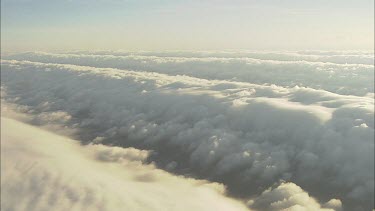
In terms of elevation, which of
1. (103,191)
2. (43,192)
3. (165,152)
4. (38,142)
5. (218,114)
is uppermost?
(38,142)

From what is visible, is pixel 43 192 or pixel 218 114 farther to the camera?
pixel 218 114

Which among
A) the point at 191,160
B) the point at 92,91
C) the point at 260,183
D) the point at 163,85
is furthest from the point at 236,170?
the point at 92,91

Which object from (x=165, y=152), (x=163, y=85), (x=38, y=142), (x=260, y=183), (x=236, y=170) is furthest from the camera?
(x=163, y=85)

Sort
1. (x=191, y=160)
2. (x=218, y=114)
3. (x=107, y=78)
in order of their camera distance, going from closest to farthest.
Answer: (x=191, y=160)
(x=218, y=114)
(x=107, y=78)

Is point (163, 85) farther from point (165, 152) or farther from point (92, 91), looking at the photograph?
point (165, 152)

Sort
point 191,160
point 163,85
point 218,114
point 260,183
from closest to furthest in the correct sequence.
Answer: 1. point 260,183
2. point 191,160
3. point 218,114
4. point 163,85

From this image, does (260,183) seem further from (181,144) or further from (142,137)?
(142,137)

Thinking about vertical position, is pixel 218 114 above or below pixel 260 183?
above

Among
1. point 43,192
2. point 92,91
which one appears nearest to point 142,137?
point 92,91

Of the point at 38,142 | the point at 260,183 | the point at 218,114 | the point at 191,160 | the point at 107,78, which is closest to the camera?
the point at 38,142

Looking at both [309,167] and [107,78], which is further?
[107,78]
